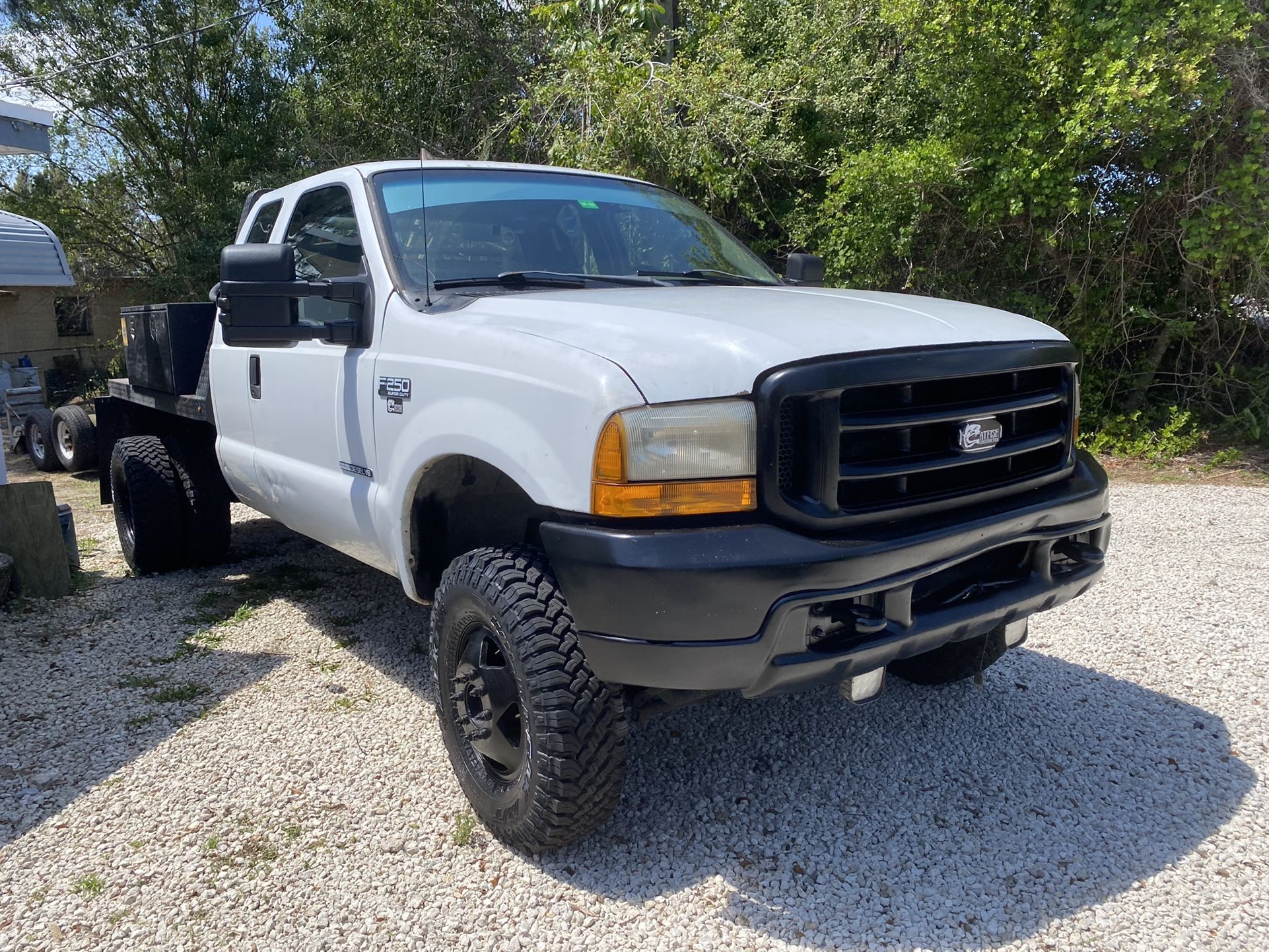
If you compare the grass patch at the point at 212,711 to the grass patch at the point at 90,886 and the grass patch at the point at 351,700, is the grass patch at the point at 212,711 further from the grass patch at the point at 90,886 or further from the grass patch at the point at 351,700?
the grass patch at the point at 90,886

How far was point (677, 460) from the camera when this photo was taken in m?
2.18

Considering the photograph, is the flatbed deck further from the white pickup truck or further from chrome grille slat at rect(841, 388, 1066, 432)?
chrome grille slat at rect(841, 388, 1066, 432)

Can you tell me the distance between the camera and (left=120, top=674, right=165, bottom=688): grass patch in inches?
154

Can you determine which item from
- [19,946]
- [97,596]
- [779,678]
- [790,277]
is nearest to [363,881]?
[19,946]

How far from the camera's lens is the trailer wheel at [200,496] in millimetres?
5242

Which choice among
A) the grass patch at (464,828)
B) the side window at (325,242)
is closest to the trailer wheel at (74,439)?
the side window at (325,242)

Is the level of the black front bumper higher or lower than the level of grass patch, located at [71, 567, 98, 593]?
higher

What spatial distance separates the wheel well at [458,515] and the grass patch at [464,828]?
715 mm

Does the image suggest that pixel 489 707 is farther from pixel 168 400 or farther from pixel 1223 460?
pixel 1223 460

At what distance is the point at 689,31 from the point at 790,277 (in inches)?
396

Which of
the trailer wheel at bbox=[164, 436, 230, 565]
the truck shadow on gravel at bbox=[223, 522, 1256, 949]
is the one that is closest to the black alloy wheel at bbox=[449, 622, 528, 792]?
the truck shadow on gravel at bbox=[223, 522, 1256, 949]

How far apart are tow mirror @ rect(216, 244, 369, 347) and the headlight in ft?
4.53

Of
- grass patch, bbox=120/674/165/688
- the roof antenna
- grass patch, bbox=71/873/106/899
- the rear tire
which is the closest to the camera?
grass patch, bbox=71/873/106/899

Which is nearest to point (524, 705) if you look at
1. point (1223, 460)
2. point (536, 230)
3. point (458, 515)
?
point (458, 515)
